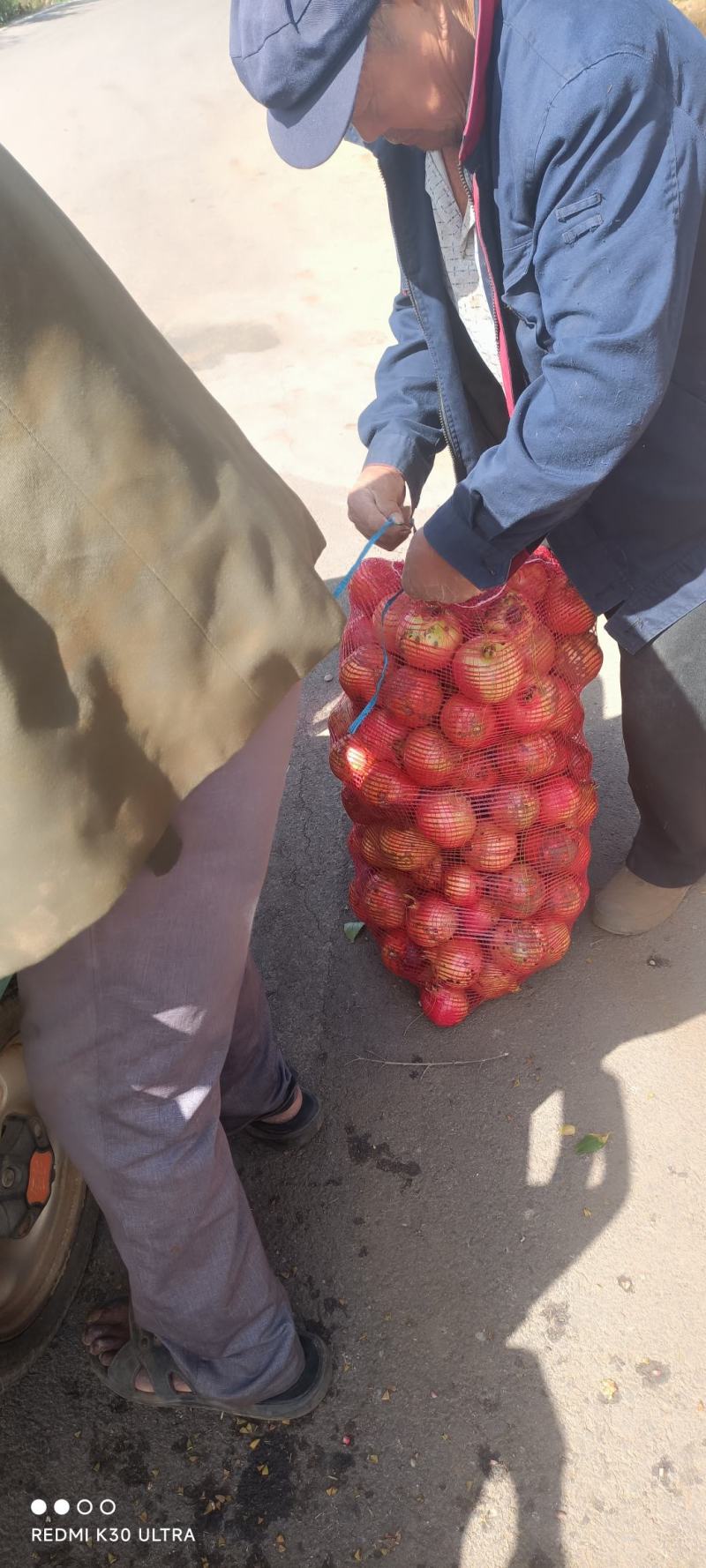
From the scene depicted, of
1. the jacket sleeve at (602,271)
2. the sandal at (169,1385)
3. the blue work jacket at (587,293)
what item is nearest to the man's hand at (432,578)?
the blue work jacket at (587,293)

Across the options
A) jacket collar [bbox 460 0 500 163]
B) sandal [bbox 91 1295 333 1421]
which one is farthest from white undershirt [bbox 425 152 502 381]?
sandal [bbox 91 1295 333 1421]

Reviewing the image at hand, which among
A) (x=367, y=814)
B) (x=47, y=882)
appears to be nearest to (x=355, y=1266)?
(x=367, y=814)

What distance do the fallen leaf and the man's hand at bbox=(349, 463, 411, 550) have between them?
139cm

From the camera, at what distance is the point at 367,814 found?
7.89ft

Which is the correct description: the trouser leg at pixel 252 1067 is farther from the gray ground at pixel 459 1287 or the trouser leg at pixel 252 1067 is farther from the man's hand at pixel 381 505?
the man's hand at pixel 381 505

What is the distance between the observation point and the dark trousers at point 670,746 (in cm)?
211

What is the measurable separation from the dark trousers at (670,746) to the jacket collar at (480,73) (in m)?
0.96

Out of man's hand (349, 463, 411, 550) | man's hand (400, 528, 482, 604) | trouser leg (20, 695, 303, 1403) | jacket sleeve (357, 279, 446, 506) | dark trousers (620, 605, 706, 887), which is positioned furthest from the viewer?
jacket sleeve (357, 279, 446, 506)

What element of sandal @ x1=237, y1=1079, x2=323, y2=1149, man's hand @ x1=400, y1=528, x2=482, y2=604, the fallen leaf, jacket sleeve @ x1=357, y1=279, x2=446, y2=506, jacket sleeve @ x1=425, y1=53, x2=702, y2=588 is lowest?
the fallen leaf

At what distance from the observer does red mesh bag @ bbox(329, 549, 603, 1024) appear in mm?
2143

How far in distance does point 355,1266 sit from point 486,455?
65.0 inches

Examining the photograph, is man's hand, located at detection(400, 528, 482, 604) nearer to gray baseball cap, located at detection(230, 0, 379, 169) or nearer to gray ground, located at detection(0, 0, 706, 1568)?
gray baseball cap, located at detection(230, 0, 379, 169)

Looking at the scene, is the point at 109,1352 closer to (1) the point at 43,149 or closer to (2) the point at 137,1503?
(2) the point at 137,1503

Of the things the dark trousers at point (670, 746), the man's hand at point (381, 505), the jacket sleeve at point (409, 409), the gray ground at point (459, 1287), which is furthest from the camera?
the jacket sleeve at point (409, 409)
